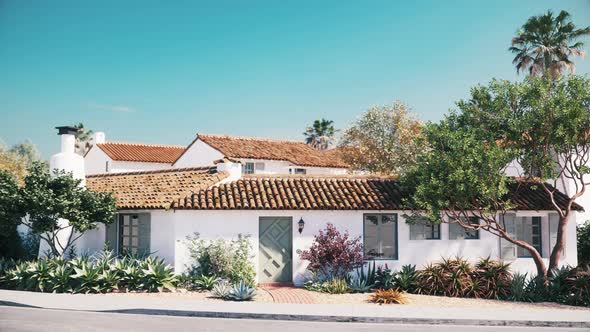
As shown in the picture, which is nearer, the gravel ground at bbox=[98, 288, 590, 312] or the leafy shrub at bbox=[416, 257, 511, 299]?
the gravel ground at bbox=[98, 288, 590, 312]

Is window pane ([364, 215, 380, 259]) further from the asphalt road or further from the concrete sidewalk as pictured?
the asphalt road

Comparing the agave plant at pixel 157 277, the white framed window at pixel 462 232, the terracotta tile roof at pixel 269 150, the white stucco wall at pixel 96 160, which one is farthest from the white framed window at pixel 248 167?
the agave plant at pixel 157 277

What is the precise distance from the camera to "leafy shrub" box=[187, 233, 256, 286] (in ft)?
60.2

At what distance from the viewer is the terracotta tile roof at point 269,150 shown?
131ft

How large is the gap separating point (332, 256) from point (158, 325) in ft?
24.7

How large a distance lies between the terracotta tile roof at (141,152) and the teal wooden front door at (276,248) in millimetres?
28897

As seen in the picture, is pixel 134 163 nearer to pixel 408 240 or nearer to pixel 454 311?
pixel 408 240

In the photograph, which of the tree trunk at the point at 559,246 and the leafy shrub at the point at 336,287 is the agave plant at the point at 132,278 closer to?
the leafy shrub at the point at 336,287

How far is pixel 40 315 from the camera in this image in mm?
13703

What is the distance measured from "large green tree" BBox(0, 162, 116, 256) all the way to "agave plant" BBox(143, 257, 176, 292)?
3.04m

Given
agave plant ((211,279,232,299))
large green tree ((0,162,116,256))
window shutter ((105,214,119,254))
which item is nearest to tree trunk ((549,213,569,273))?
agave plant ((211,279,232,299))

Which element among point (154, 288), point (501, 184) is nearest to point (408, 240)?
point (501, 184)

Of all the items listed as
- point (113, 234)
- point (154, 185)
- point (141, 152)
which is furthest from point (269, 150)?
point (113, 234)

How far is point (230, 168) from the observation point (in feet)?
70.4
